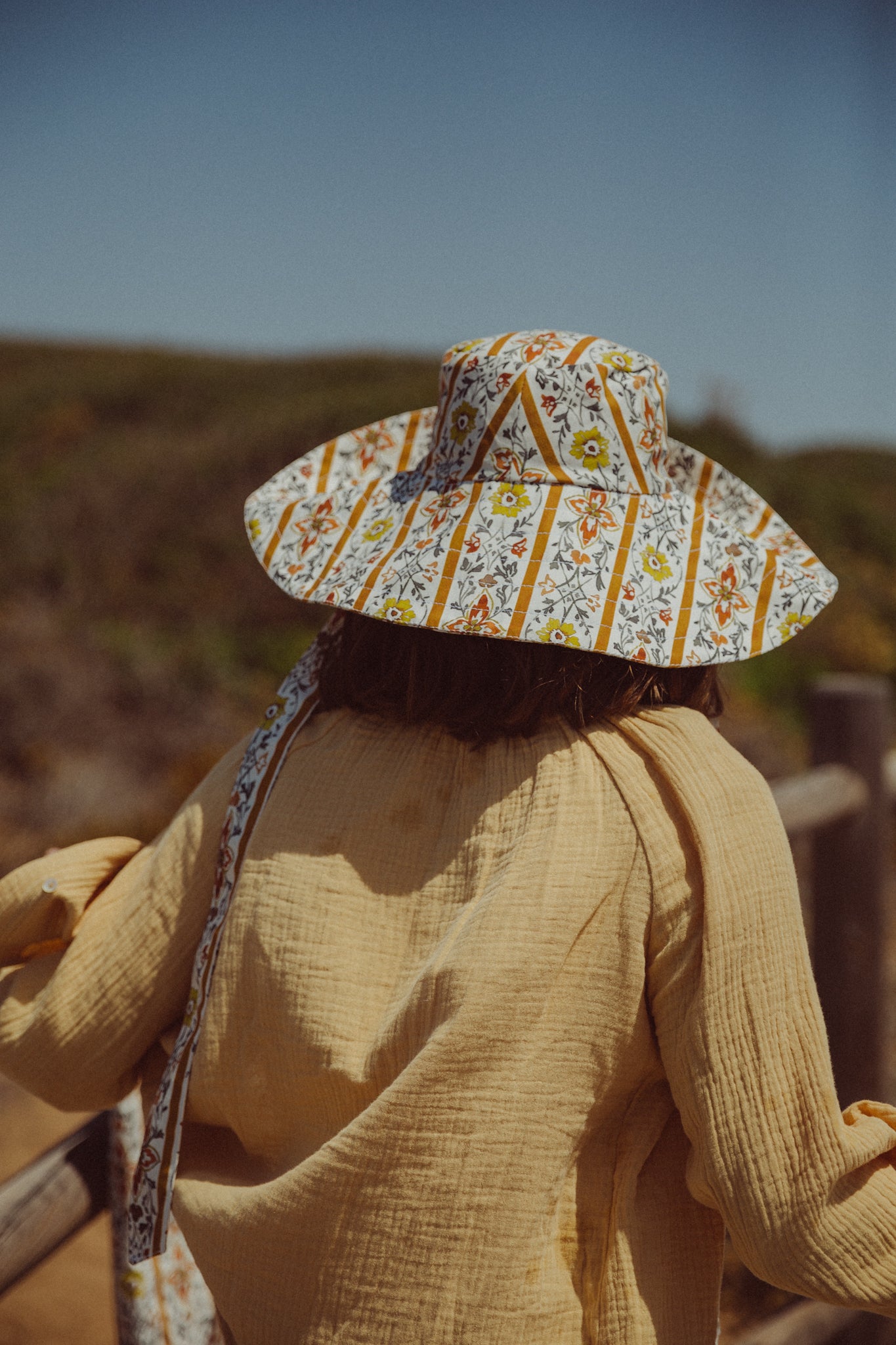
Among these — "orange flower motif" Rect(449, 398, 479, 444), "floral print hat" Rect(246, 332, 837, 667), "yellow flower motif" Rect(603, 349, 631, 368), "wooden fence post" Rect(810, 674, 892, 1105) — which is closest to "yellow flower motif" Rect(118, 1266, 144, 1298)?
"floral print hat" Rect(246, 332, 837, 667)

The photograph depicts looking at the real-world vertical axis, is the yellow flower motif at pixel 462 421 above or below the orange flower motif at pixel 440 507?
above

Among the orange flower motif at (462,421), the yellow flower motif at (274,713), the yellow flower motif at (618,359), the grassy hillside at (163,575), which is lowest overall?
the grassy hillside at (163,575)

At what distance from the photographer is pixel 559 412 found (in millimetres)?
1249

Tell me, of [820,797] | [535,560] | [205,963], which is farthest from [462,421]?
[820,797]

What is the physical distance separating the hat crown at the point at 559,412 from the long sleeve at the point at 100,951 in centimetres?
54

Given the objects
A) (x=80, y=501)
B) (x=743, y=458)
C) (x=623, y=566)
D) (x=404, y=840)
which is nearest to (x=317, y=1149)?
(x=404, y=840)

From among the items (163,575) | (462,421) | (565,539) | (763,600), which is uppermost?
(462,421)

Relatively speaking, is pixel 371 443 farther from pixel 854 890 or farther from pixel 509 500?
pixel 854 890

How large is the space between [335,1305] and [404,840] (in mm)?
511

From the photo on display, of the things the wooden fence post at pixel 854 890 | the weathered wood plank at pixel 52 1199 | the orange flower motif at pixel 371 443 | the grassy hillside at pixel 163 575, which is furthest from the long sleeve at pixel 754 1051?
the grassy hillside at pixel 163 575

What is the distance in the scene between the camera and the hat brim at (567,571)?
3.91ft

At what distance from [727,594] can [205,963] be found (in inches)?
30.4

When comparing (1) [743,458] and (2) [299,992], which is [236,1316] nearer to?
(2) [299,992]

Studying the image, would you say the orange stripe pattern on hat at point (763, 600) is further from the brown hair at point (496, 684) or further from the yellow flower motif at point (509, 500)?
the yellow flower motif at point (509, 500)
